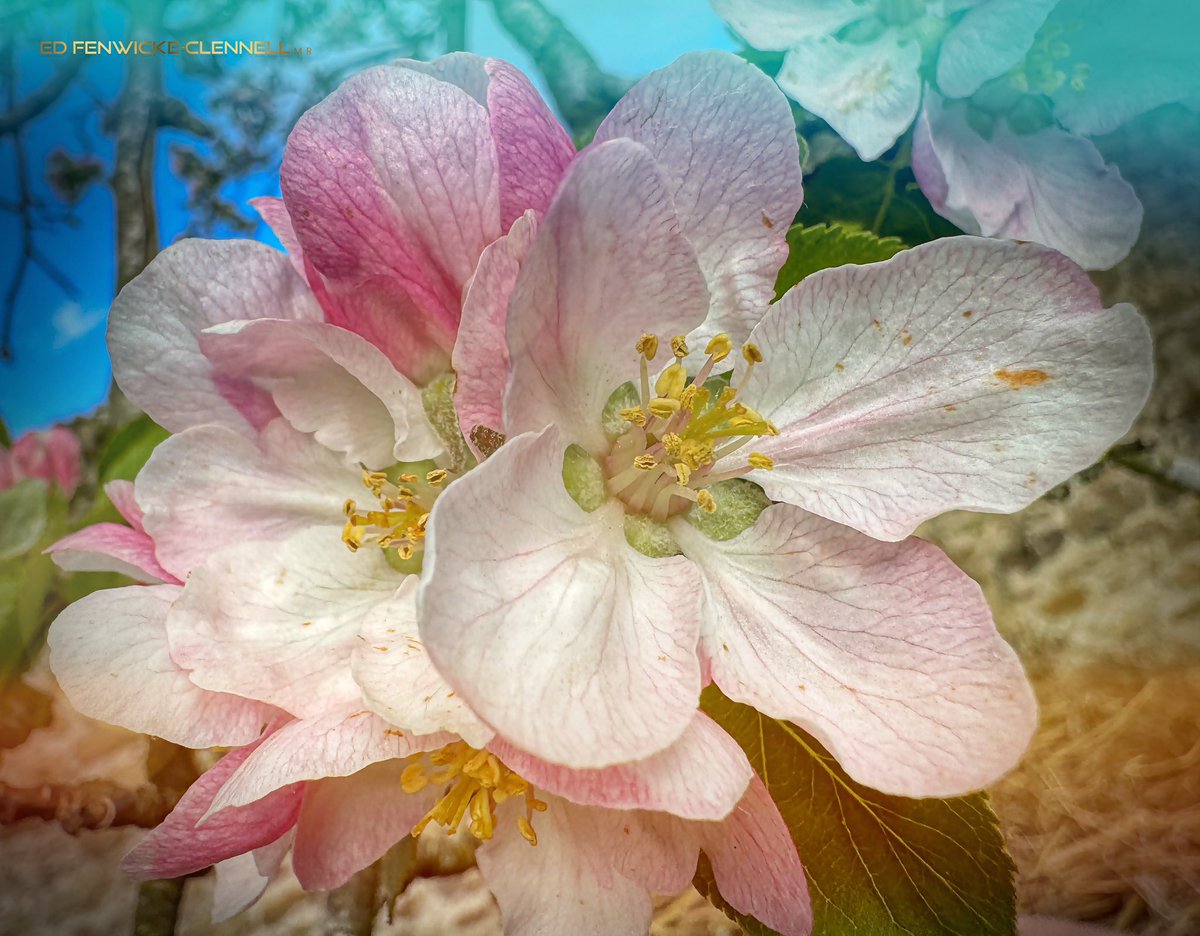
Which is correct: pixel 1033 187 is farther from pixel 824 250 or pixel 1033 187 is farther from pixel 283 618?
pixel 283 618

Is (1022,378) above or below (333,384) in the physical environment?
below

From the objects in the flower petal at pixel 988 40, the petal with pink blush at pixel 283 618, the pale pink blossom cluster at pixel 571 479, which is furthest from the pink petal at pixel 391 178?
the flower petal at pixel 988 40

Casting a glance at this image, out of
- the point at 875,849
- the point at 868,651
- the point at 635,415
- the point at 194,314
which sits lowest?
the point at 875,849

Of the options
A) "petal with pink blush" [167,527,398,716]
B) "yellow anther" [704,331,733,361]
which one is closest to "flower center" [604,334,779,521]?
"yellow anther" [704,331,733,361]

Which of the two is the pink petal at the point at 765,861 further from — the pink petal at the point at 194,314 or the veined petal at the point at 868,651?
the pink petal at the point at 194,314

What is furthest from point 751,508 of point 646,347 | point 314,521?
point 314,521

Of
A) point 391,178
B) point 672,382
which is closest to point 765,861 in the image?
point 672,382
